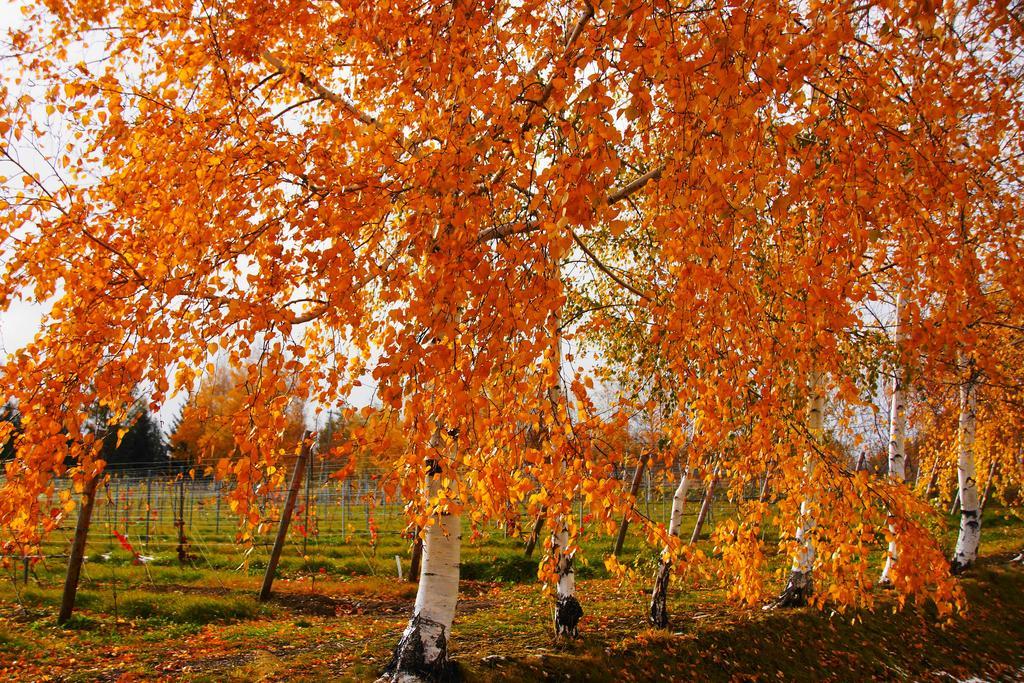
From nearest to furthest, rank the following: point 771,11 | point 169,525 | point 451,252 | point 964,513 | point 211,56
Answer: point 771,11, point 451,252, point 211,56, point 964,513, point 169,525

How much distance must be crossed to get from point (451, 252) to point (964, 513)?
12822mm

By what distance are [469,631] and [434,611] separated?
279 centimetres

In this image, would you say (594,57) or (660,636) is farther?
(660,636)

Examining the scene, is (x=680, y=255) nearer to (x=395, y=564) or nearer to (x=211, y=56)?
(x=211, y=56)

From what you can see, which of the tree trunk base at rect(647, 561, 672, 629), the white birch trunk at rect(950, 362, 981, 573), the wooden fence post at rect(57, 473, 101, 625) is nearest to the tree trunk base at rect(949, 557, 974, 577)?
the white birch trunk at rect(950, 362, 981, 573)

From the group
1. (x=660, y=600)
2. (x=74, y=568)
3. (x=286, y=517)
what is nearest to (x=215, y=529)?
(x=286, y=517)

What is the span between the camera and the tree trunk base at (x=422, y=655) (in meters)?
4.86

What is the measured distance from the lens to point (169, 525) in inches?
720

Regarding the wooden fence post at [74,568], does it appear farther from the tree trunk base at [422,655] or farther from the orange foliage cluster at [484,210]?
the tree trunk base at [422,655]

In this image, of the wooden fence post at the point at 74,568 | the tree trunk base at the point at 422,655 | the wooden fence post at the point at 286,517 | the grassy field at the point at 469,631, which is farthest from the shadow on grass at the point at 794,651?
the wooden fence post at the point at 74,568

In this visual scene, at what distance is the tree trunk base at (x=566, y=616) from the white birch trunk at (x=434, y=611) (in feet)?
7.06

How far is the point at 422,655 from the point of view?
4.88 meters

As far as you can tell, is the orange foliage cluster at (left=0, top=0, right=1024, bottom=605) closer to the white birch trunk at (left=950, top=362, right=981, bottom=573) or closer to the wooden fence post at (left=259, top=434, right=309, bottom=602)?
the wooden fence post at (left=259, top=434, right=309, bottom=602)

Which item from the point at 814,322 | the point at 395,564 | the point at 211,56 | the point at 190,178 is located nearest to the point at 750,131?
the point at 814,322
